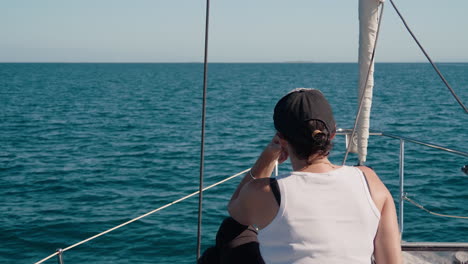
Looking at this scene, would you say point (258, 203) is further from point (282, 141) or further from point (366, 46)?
point (366, 46)

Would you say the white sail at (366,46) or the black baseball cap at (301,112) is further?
the white sail at (366,46)

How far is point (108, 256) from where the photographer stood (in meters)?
8.31

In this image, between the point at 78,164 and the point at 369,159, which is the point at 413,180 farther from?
the point at 78,164

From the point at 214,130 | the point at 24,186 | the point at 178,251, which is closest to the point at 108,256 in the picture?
the point at 178,251

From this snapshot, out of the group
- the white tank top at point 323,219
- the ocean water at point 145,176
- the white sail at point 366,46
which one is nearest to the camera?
the white tank top at point 323,219

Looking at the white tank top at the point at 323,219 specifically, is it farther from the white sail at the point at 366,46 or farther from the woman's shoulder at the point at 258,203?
the white sail at the point at 366,46

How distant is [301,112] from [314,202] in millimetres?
276

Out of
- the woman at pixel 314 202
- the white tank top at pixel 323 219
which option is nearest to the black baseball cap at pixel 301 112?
the woman at pixel 314 202

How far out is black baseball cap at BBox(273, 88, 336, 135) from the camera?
63.3 inches

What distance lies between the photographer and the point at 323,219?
1.61 metres

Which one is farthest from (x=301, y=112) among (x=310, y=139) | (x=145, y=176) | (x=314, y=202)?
(x=145, y=176)

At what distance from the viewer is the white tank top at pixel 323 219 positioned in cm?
161

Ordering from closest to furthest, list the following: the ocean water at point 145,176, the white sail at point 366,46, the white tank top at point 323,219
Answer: the white tank top at point 323,219, the white sail at point 366,46, the ocean water at point 145,176

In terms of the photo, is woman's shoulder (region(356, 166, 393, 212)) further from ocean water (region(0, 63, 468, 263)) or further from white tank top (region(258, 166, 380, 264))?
ocean water (region(0, 63, 468, 263))
